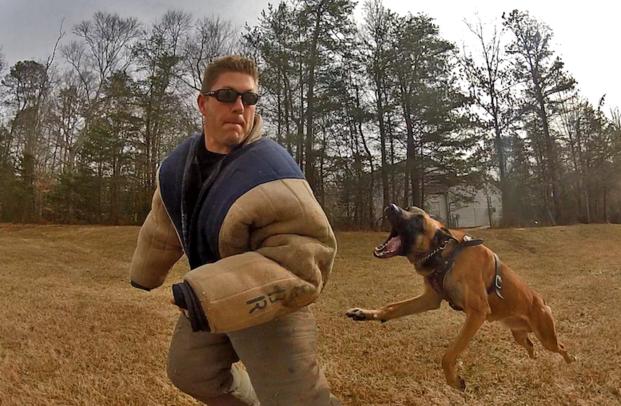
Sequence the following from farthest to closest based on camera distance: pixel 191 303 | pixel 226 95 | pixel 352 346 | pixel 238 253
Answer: pixel 352 346 → pixel 226 95 → pixel 238 253 → pixel 191 303

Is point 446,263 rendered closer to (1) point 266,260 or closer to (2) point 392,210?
(2) point 392,210

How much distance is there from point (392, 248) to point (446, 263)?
0.72ft

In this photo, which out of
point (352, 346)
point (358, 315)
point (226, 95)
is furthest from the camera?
point (352, 346)

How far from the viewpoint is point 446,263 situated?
1.83 m

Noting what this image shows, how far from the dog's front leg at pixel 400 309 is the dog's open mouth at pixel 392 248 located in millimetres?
272

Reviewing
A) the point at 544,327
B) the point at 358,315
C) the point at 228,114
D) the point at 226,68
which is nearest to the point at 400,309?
the point at 358,315

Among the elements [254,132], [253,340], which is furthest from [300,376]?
[254,132]

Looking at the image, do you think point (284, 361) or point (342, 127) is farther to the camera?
point (342, 127)

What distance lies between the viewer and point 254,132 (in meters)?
1.86

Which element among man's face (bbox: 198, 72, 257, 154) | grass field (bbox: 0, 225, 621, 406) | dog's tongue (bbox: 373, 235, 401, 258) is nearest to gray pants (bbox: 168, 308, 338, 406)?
dog's tongue (bbox: 373, 235, 401, 258)

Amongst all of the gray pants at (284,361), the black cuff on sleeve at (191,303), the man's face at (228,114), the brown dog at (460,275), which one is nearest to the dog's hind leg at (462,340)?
the brown dog at (460,275)

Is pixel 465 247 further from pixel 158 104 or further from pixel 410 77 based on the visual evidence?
pixel 158 104

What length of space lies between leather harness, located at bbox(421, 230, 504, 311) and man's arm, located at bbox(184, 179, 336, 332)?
1.60ft

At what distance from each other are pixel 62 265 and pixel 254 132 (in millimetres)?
11757
